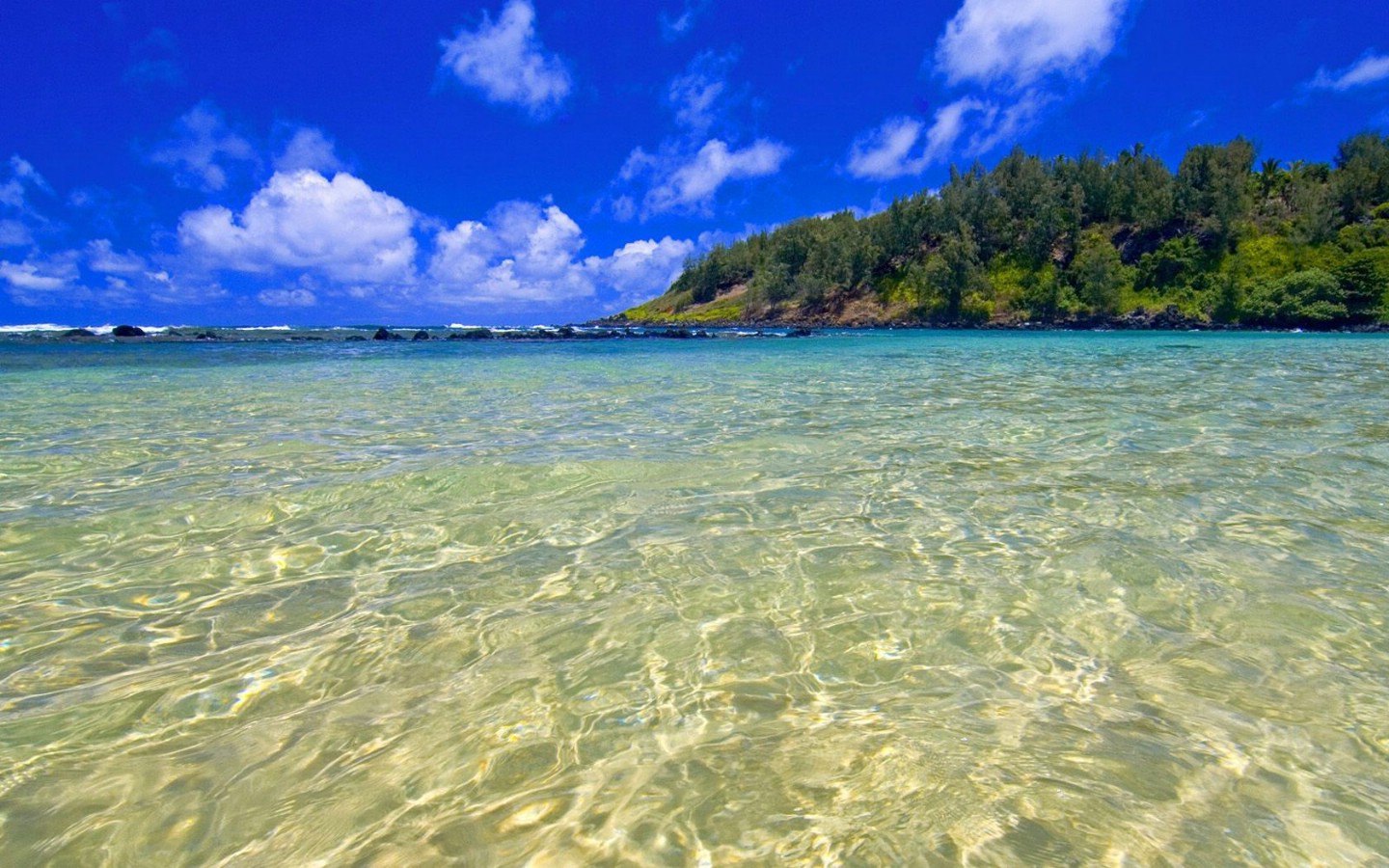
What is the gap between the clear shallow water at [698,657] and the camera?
7.33 feet

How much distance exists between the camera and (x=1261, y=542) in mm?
4762

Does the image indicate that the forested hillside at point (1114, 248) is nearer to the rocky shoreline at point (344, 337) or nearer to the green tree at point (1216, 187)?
the green tree at point (1216, 187)

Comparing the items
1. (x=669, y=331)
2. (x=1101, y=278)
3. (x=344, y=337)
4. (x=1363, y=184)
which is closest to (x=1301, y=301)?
(x=1101, y=278)

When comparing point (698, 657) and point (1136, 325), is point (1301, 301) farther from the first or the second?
point (698, 657)

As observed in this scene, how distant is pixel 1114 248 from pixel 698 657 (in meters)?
115

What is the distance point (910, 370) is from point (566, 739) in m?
20.0

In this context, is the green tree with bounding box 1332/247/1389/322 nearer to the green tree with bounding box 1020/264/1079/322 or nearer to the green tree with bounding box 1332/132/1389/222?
the green tree with bounding box 1332/132/1389/222

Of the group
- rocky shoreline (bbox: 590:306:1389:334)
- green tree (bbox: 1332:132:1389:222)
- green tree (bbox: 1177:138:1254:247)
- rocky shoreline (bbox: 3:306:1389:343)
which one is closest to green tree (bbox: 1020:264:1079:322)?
rocky shoreline (bbox: 590:306:1389:334)

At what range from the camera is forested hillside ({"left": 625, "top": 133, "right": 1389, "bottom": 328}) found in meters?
76.1

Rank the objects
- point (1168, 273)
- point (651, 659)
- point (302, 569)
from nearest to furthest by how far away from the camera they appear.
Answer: point (651, 659) < point (302, 569) < point (1168, 273)

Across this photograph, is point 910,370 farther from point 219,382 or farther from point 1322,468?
point 219,382

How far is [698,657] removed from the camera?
11.0 feet

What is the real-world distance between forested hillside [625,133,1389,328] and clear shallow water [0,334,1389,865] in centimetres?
9009

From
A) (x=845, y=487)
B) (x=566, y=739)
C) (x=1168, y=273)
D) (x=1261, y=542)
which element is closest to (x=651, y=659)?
(x=566, y=739)
